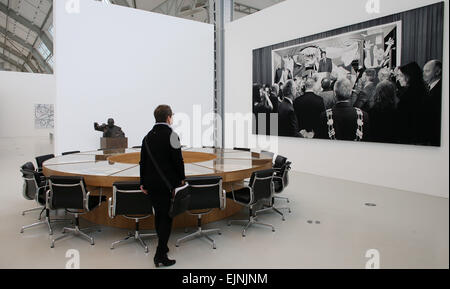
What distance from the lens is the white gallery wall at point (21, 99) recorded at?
1792cm

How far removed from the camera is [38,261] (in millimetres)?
3404

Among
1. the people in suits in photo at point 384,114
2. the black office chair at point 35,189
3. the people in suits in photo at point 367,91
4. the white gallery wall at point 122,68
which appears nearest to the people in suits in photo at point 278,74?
the people in suits in photo at point 367,91

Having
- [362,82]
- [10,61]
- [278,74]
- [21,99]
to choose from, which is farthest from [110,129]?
[10,61]

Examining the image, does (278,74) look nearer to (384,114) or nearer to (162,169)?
(384,114)

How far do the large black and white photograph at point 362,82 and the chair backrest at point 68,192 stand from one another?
560 cm

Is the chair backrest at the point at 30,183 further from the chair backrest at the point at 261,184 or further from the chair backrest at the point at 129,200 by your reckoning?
the chair backrest at the point at 261,184

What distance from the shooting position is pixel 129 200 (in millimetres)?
3613

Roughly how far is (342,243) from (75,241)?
314 cm

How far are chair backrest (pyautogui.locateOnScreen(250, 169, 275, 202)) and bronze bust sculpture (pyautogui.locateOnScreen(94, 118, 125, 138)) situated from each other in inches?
219

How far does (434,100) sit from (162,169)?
508cm

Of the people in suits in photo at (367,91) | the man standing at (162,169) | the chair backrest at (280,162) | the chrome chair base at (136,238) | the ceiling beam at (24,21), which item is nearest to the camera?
the man standing at (162,169)

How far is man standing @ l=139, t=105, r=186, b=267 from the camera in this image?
3182 mm

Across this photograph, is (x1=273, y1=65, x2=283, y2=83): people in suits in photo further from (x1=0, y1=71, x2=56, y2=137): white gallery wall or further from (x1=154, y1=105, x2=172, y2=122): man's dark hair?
(x1=0, y1=71, x2=56, y2=137): white gallery wall
